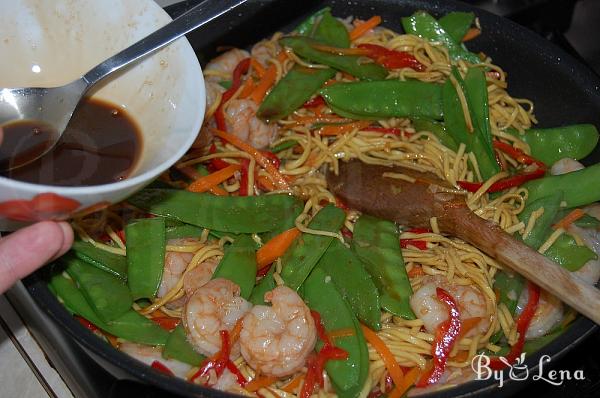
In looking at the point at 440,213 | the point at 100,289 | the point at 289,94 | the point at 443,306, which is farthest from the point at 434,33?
the point at 100,289

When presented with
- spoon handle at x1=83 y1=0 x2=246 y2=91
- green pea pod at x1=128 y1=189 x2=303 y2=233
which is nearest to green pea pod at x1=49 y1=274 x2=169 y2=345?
green pea pod at x1=128 y1=189 x2=303 y2=233

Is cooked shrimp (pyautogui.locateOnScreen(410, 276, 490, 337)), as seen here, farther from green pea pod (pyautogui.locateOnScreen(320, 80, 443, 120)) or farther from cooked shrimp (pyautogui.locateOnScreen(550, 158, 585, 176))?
green pea pod (pyautogui.locateOnScreen(320, 80, 443, 120))

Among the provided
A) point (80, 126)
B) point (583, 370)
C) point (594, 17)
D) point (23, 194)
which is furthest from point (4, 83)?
point (594, 17)

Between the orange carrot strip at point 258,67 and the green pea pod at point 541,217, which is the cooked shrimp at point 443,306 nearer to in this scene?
the green pea pod at point 541,217

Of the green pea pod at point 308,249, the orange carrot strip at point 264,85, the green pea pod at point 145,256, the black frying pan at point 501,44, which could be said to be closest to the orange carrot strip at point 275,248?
the green pea pod at point 308,249

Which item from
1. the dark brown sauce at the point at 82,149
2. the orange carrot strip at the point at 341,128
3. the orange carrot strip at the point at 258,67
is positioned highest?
the dark brown sauce at the point at 82,149

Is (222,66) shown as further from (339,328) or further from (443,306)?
(443,306)

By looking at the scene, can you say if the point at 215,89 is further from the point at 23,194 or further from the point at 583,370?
the point at 583,370
